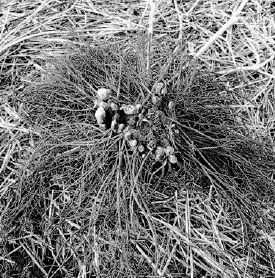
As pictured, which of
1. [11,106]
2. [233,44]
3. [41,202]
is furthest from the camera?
[233,44]

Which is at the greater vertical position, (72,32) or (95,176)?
(72,32)

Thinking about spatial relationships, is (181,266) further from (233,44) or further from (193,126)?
(233,44)

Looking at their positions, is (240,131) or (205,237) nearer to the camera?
(205,237)

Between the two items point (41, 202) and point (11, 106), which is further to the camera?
point (11, 106)

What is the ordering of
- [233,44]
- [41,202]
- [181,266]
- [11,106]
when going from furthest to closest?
[233,44] < [11,106] < [41,202] < [181,266]

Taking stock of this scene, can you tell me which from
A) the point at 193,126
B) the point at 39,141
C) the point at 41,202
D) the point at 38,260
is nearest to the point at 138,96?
the point at 193,126

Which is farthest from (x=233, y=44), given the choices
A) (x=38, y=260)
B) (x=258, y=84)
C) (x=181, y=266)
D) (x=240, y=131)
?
(x=38, y=260)

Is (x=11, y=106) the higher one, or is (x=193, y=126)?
(x=193, y=126)

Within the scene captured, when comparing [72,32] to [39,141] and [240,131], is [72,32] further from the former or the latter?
[240,131]

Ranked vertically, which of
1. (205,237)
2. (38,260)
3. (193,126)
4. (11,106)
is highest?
(193,126)
